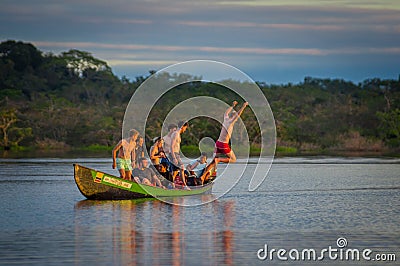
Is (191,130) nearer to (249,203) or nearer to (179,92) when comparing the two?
(179,92)

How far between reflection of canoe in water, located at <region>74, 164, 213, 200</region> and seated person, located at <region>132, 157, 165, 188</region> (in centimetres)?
32

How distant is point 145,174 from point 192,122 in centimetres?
2919

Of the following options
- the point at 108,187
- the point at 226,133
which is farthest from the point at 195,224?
the point at 226,133

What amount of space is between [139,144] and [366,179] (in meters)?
9.20

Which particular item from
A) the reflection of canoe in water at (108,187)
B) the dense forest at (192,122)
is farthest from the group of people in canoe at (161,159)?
the dense forest at (192,122)

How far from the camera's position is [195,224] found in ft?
53.2

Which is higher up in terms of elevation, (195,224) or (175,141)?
(175,141)

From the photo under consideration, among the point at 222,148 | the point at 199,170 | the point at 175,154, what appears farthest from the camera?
the point at 199,170

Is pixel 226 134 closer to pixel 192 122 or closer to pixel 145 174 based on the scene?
pixel 145 174

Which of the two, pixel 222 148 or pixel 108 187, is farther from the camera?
pixel 222 148

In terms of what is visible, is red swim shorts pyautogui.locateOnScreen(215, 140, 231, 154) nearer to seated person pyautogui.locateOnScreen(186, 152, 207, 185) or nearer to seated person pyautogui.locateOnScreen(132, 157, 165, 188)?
seated person pyautogui.locateOnScreen(186, 152, 207, 185)

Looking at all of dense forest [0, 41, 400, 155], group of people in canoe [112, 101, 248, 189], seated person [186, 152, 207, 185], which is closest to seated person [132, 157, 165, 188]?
group of people in canoe [112, 101, 248, 189]

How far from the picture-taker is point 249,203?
19.8 metres

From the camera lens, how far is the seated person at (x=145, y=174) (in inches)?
790
